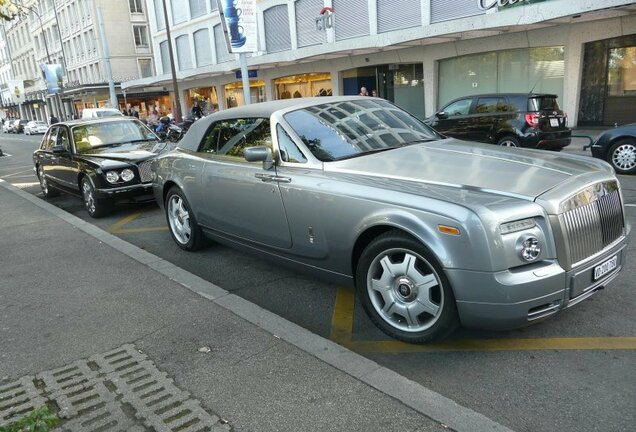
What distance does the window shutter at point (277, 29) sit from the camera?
27906 millimetres

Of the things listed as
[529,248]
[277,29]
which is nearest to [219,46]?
[277,29]

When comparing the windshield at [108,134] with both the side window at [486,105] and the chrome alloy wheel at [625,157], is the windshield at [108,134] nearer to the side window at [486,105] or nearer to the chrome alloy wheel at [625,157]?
the side window at [486,105]

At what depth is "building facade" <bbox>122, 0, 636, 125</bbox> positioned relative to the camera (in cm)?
1630

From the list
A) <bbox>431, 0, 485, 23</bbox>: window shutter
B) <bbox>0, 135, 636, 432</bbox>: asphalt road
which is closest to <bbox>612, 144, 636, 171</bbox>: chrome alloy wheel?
<bbox>0, 135, 636, 432</bbox>: asphalt road

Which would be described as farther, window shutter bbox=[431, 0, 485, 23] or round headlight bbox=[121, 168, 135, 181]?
window shutter bbox=[431, 0, 485, 23]

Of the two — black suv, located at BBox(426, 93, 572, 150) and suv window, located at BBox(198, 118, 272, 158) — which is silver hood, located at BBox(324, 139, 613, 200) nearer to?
suv window, located at BBox(198, 118, 272, 158)

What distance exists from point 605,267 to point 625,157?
6.85 metres

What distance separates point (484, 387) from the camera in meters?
2.99

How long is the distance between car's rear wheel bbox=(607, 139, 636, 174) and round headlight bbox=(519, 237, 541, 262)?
7364 millimetres

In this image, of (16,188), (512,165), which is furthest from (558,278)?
(16,188)

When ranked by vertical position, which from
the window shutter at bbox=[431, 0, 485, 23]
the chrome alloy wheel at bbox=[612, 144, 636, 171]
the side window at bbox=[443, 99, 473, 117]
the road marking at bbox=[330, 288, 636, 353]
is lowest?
the road marking at bbox=[330, 288, 636, 353]

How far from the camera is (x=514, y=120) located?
11039 mm

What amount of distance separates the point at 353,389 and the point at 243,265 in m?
2.77

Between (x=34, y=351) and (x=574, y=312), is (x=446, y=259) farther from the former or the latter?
(x=34, y=351)
